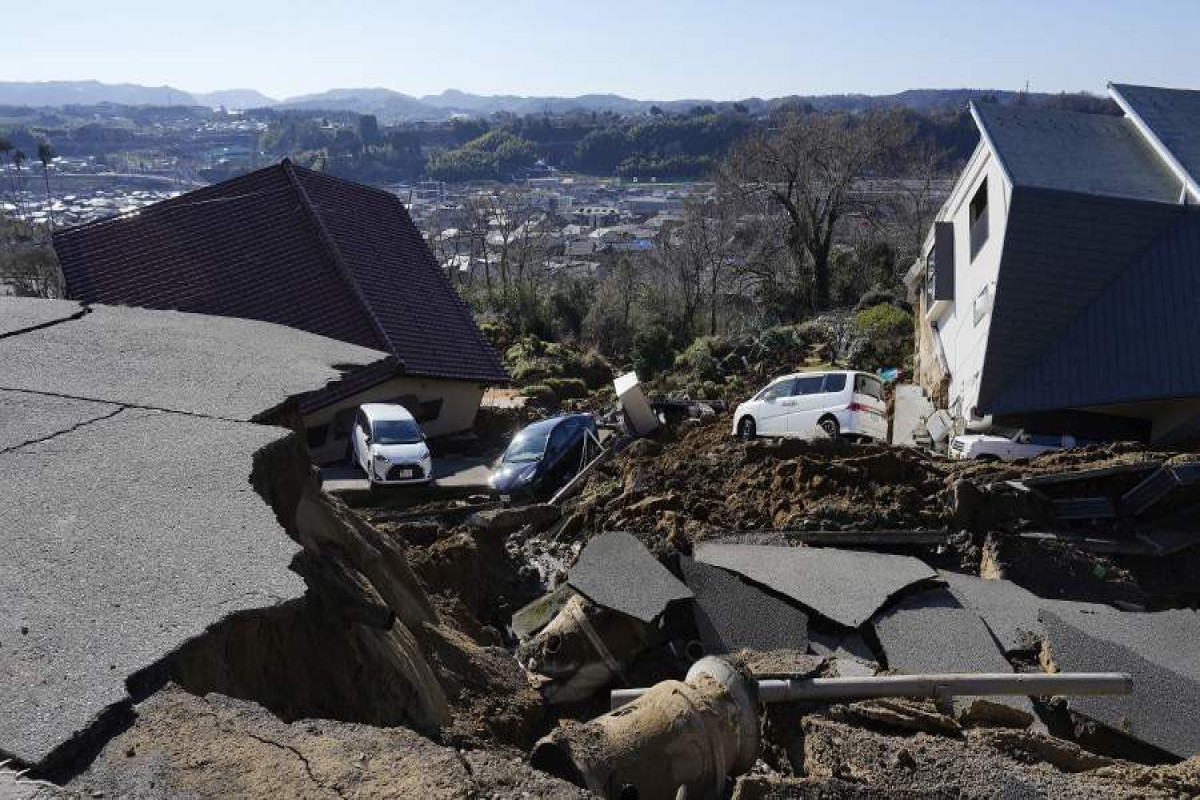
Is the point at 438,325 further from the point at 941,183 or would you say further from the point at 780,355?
the point at 941,183

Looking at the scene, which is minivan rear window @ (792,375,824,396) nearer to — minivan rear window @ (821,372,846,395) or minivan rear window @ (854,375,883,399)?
minivan rear window @ (821,372,846,395)

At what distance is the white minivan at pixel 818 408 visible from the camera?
61.7 ft

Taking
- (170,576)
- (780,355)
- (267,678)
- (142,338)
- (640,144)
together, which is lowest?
(780,355)

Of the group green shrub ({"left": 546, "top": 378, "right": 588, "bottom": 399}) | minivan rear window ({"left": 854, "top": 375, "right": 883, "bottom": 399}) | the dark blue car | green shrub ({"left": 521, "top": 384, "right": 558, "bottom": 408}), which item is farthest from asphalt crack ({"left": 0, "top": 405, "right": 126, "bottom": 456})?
green shrub ({"left": 546, "top": 378, "right": 588, "bottom": 399})

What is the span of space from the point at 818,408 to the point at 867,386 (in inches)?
44.6

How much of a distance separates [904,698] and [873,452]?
7707 mm

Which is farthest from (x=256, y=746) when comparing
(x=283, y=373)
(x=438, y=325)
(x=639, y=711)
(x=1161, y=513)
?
(x=438, y=325)

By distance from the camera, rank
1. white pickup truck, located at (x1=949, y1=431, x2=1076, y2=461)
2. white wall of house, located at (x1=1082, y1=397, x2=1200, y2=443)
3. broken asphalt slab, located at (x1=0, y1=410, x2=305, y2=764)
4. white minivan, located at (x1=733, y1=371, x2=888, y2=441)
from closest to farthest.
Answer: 1. broken asphalt slab, located at (x1=0, y1=410, x2=305, y2=764)
2. white pickup truck, located at (x1=949, y1=431, x2=1076, y2=461)
3. white wall of house, located at (x1=1082, y1=397, x2=1200, y2=443)
4. white minivan, located at (x1=733, y1=371, x2=888, y2=441)

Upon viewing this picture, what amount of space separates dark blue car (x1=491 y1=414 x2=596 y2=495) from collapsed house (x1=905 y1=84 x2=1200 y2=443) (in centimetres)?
751

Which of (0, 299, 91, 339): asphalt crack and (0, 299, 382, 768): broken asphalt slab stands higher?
(0, 299, 91, 339): asphalt crack

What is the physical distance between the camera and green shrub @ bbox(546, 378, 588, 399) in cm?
3011

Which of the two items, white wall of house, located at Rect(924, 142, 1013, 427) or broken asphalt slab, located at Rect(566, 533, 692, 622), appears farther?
white wall of house, located at Rect(924, 142, 1013, 427)

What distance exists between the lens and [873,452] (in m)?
14.9

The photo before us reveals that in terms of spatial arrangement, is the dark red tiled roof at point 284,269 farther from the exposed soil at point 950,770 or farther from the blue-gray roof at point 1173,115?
the exposed soil at point 950,770
